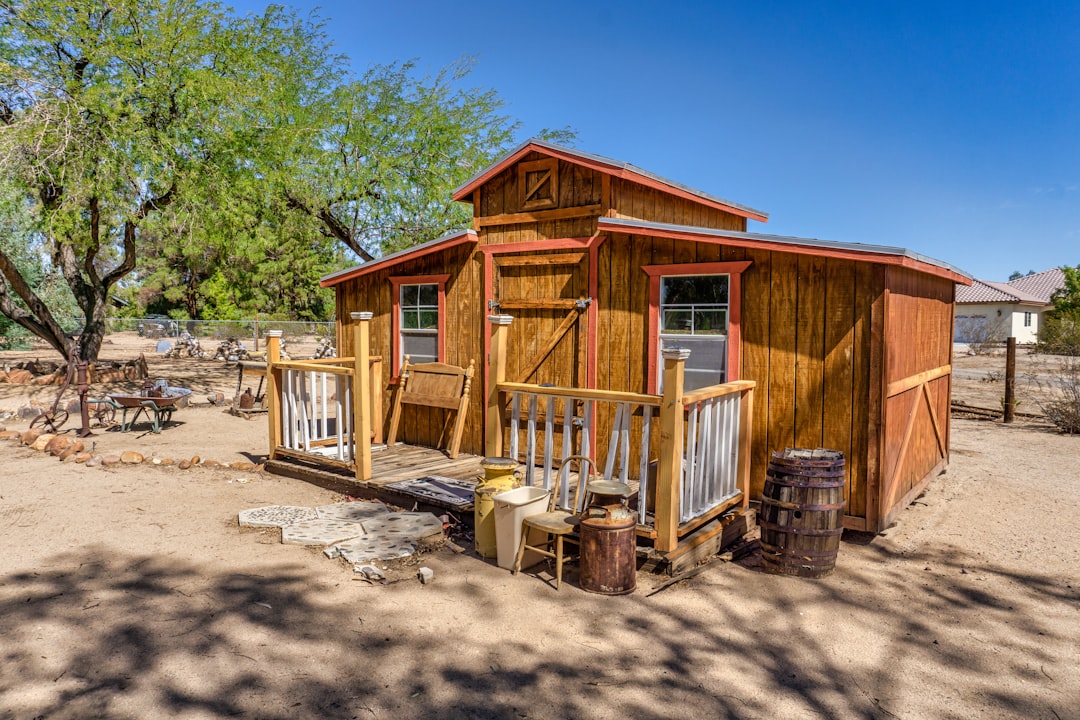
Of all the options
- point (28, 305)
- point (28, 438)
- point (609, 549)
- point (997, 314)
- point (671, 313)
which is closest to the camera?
point (609, 549)

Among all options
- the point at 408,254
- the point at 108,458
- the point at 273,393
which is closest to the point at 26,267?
the point at 108,458

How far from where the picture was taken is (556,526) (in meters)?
4.71

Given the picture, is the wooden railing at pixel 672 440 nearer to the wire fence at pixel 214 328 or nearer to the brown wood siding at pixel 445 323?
the brown wood siding at pixel 445 323

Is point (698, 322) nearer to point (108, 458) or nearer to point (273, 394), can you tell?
point (273, 394)

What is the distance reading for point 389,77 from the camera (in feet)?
65.6

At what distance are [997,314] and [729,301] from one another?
3930cm

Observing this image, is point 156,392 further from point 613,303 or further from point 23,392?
point 613,303

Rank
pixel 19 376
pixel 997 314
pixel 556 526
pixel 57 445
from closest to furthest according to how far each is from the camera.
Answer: pixel 556 526, pixel 57 445, pixel 19 376, pixel 997 314

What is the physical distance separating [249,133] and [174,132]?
6.55 feet

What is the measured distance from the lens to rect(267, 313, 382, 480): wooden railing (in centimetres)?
673

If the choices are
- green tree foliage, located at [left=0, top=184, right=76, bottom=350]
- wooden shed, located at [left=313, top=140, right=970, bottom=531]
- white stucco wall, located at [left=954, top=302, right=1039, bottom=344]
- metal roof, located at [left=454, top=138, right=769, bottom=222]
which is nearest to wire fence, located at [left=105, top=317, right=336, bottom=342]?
green tree foliage, located at [left=0, top=184, right=76, bottom=350]

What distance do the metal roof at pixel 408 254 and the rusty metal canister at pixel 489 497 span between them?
3.20m

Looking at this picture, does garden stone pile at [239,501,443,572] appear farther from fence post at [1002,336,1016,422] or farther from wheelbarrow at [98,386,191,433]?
fence post at [1002,336,1016,422]

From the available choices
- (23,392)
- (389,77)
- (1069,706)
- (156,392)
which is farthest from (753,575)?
(389,77)
